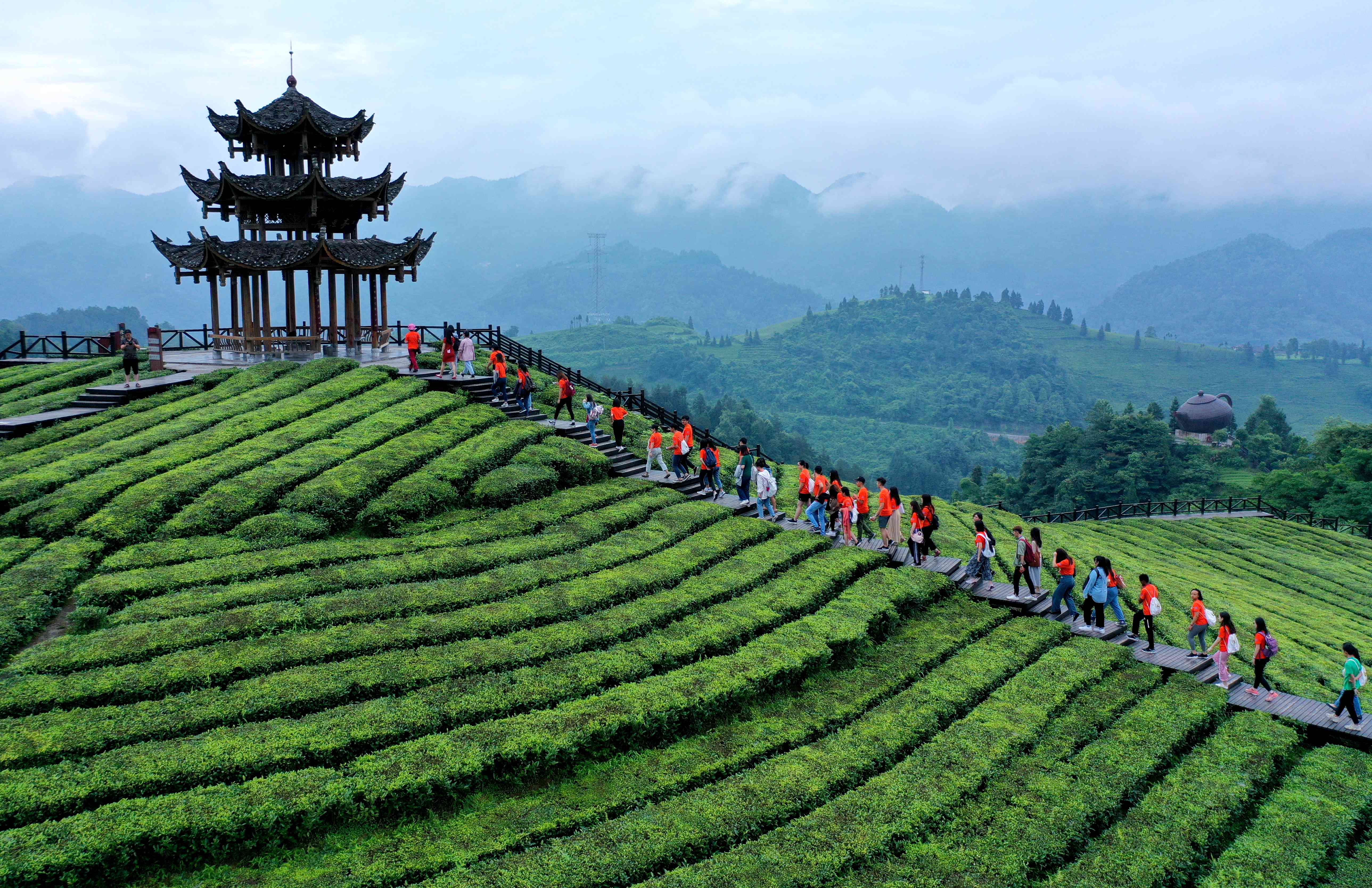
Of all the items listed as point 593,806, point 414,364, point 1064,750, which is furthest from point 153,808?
point 414,364

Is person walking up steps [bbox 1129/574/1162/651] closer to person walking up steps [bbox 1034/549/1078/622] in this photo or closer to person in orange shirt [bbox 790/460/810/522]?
person walking up steps [bbox 1034/549/1078/622]

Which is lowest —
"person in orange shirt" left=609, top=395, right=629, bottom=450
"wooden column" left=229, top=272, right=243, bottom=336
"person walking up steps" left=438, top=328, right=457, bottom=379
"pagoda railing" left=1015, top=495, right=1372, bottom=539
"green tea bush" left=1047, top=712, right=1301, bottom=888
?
"pagoda railing" left=1015, top=495, right=1372, bottom=539

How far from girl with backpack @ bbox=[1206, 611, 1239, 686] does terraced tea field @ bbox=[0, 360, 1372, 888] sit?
29.5 inches

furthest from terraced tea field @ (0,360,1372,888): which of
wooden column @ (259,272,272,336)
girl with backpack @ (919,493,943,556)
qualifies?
wooden column @ (259,272,272,336)

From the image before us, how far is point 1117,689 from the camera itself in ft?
53.9

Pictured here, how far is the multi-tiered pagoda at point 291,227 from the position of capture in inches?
1206

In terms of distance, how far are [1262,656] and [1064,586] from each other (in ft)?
11.9

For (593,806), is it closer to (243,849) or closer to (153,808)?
(243,849)

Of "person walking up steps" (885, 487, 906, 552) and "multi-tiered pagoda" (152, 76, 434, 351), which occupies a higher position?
"multi-tiered pagoda" (152, 76, 434, 351)

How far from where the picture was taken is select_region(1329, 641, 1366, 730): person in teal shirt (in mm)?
15523

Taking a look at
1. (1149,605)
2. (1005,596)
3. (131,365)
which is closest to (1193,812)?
(1149,605)

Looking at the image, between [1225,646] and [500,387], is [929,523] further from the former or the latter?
[500,387]

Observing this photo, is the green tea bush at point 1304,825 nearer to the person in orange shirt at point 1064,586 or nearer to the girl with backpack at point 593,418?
the person in orange shirt at point 1064,586

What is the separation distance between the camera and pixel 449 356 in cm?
2894
